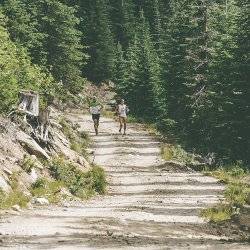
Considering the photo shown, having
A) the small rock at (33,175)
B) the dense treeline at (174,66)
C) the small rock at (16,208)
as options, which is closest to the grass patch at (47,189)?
the small rock at (33,175)

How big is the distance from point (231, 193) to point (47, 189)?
5551 mm

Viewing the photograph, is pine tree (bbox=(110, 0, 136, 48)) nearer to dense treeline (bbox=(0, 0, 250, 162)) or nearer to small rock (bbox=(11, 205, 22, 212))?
dense treeline (bbox=(0, 0, 250, 162))

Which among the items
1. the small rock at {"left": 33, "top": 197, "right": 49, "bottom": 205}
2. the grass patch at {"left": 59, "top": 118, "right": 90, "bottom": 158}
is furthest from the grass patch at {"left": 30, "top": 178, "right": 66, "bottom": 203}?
the grass patch at {"left": 59, "top": 118, "right": 90, "bottom": 158}

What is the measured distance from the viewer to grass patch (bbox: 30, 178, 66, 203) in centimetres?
1451

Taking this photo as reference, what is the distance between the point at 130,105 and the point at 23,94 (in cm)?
3027

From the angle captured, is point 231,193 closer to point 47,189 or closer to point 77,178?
point 77,178

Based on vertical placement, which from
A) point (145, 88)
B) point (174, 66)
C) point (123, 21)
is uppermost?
point (123, 21)

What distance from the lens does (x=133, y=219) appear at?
1176 cm

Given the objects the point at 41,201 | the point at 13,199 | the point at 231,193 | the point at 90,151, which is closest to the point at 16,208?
the point at 13,199

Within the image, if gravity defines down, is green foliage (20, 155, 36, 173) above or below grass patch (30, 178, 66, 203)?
above

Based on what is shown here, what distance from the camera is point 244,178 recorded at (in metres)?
20.0

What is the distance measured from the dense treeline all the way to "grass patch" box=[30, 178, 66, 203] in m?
3.68

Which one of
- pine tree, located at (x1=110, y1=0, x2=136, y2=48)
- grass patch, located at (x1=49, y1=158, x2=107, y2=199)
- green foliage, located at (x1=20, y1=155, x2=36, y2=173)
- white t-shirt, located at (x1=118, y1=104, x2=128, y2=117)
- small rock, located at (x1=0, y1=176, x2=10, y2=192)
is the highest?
pine tree, located at (x1=110, y1=0, x2=136, y2=48)

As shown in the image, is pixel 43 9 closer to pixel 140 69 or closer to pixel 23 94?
pixel 140 69
